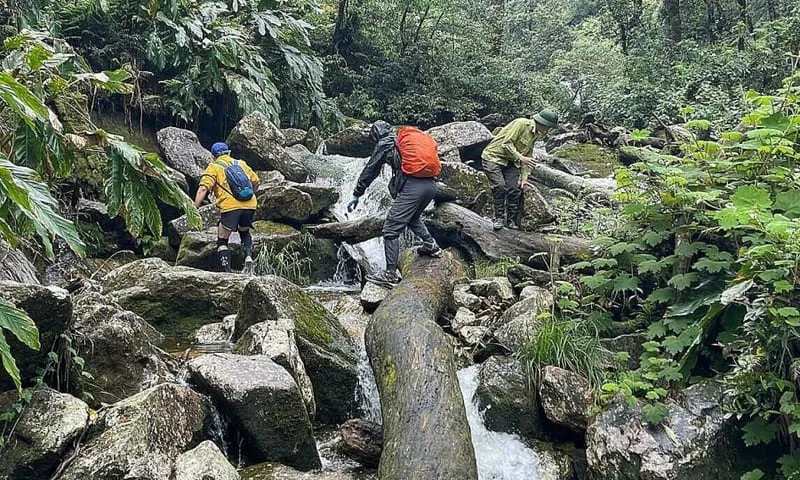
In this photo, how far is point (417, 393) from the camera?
13.1 ft

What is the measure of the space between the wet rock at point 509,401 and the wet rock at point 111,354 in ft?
8.23

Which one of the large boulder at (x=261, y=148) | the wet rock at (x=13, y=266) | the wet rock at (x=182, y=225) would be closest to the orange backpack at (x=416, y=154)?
the wet rock at (x=13, y=266)

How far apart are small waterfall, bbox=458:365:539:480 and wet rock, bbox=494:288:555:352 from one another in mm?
686

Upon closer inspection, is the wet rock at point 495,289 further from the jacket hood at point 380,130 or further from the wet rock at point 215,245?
the wet rock at point 215,245

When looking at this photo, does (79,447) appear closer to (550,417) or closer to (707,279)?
(550,417)

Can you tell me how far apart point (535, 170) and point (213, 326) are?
7.33m

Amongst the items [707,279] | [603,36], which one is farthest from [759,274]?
[603,36]

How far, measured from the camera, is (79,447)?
3.20 m

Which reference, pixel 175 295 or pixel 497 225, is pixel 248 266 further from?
pixel 497 225

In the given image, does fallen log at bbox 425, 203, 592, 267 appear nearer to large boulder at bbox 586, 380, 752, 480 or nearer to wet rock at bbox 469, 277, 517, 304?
wet rock at bbox 469, 277, 517, 304

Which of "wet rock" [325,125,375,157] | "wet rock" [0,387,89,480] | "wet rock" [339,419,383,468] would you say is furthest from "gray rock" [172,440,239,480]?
A: "wet rock" [325,125,375,157]

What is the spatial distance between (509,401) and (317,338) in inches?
68.9

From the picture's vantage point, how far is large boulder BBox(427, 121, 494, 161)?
12219 millimetres

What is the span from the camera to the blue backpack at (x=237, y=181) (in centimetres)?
747
